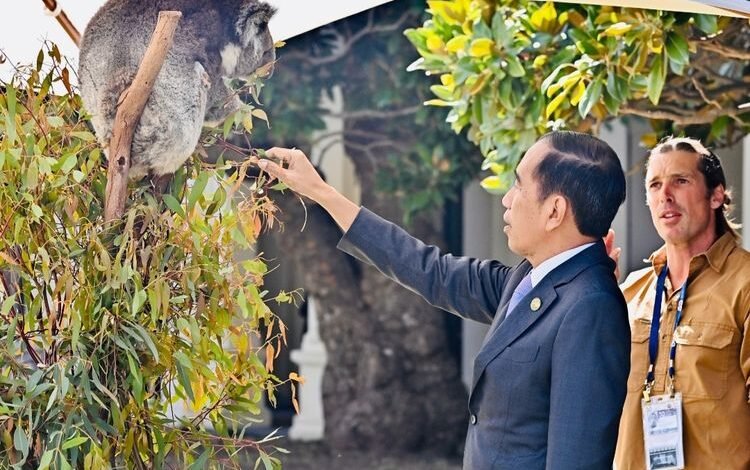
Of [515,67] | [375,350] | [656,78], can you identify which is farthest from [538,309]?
[375,350]

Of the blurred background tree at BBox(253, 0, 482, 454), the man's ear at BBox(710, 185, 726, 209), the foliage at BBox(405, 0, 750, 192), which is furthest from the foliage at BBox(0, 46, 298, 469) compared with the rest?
the blurred background tree at BBox(253, 0, 482, 454)

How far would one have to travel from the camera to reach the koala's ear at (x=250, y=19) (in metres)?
2.29

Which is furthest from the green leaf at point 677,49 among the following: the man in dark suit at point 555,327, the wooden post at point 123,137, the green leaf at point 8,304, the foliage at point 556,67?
the green leaf at point 8,304

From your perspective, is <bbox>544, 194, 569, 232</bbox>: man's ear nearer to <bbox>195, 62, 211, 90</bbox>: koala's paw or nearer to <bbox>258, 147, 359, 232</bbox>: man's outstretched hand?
<bbox>258, 147, 359, 232</bbox>: man's outstretched hand

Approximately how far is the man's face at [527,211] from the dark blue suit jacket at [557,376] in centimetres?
8

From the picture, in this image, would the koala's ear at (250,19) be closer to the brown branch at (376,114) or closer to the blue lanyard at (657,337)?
the blue lanyard at (657,337)

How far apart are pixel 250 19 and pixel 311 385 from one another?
817cm

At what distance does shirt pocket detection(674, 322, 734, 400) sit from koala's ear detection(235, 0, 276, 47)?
1.48m

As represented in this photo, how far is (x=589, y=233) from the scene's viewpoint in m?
2.47

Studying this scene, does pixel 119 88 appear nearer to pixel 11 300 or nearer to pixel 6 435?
pixel 11 300

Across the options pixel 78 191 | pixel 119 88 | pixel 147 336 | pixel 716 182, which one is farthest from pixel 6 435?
pixel 716 182

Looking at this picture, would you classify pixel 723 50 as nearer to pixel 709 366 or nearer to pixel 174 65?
pixel 709 366

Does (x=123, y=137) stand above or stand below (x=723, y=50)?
below

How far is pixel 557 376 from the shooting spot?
2.31m
